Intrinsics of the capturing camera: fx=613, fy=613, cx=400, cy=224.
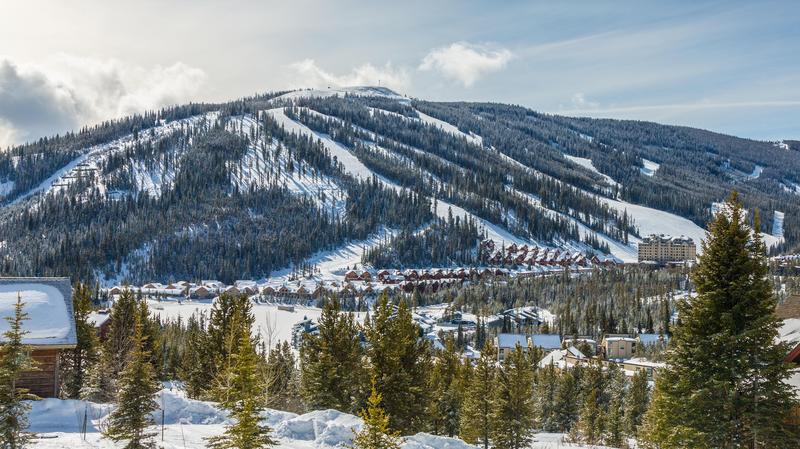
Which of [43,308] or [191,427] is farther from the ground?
[43,308]

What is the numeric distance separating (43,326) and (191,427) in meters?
8.22

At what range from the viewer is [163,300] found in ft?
516

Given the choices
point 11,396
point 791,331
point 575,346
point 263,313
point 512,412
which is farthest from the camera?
point 263,313


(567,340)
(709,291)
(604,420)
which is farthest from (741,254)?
(567,340)

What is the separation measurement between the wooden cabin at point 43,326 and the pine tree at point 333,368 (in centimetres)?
1275

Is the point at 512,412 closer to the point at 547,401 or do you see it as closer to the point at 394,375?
the point at 394,375

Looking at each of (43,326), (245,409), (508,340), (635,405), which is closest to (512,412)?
(245,409)

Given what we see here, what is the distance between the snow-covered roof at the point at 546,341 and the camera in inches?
4515

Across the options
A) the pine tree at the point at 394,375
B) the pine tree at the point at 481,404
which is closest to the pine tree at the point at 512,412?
the pine tree at the point at 481,404

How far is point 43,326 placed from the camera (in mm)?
26000

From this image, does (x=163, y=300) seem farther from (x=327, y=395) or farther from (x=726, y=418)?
(x=726, y=418)

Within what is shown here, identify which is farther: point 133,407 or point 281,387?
point 281,387

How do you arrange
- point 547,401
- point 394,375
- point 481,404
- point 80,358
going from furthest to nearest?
point 547,401, point 481,404, point 80,358, point 394,375

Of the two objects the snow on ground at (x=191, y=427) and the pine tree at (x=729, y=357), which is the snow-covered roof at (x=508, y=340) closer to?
the snow on ground at (x=191, y=427)
